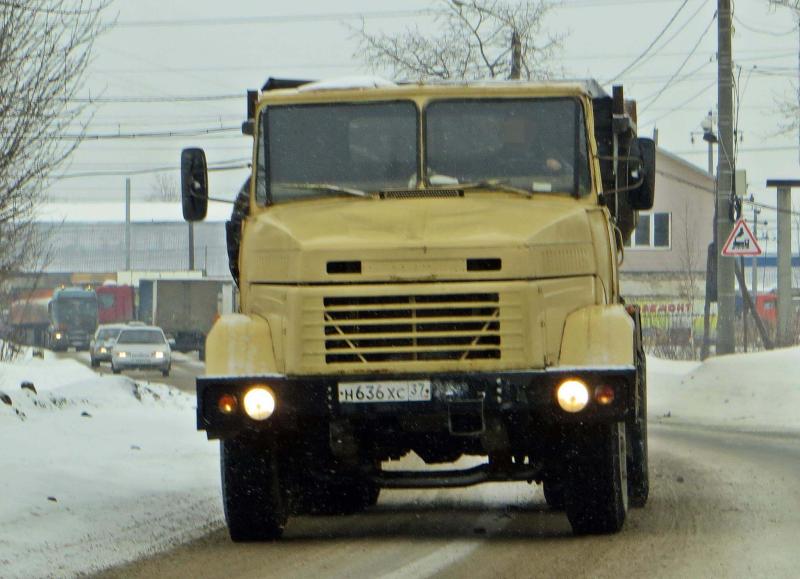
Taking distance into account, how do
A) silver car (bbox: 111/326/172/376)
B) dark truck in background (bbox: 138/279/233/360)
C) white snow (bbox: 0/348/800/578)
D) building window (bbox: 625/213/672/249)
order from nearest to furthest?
white snow (bbox: 0/348/800/578), silver car (bbox: 111/326/172/376), dark truck in background (bbox: 138/279/233/360), building window (bbox: 625/213/672/249)

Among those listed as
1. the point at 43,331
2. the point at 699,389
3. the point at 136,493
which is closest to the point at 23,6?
the point at 136,493

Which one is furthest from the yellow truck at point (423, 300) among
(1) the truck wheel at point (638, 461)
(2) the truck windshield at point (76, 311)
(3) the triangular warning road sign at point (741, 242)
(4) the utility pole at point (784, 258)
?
(2) the truck windshield at point (76, 311)

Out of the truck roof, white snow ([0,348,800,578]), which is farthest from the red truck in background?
the truck roof

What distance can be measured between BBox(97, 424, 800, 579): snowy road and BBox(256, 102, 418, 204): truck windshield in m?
2.15

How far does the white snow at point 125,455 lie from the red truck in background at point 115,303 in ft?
168

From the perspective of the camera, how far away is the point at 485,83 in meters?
10.2

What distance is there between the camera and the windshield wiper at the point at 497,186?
988 cm

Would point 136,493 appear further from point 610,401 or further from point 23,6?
point 23,6

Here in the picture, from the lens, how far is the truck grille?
895 centimetres

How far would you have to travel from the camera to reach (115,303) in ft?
259

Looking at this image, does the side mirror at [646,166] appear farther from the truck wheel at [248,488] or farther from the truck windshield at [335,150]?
the truck wheel at [248,488]

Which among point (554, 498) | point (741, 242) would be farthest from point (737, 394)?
point (554, 498)

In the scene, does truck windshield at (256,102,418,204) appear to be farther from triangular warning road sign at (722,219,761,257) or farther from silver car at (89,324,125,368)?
silver car at (89,324,125,368)

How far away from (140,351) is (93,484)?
36980 mm
